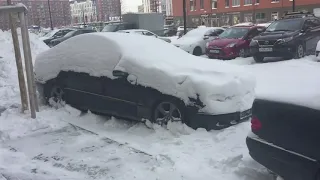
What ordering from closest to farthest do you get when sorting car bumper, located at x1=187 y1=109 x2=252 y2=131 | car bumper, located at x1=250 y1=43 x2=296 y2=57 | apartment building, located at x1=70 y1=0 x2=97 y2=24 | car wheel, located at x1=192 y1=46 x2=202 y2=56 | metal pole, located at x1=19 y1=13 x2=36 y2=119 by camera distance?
car bumper, located at x1=187 y1=109 x2=252 y2=131, metal pole, located at x1=19 y1=13 x2=36 y2=119, car bumper, located at x1=250 y1=43 x2=296 y2=57, car wheel, located at x1=192 y1=46 x2=202 y2=56, apartment building, located at x1=70 y1=0 x2=97 y2=24

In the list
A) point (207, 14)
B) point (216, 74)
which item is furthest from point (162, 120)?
point (207, 14)

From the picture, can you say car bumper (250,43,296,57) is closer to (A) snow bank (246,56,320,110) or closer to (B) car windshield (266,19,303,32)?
(A) snow bank (246,56,320,110)

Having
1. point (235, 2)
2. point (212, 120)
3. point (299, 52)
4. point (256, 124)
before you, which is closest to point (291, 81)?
point (299, 52)

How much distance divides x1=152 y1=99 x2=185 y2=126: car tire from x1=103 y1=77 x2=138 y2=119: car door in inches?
14.8

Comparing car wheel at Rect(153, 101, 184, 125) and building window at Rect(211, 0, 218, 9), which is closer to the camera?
car wheel at Rect(153, 101, 184, 125)

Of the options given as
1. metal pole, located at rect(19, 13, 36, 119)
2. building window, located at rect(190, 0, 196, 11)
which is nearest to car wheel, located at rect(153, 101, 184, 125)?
metal pole, located at rect(19, 13, 36, 119)

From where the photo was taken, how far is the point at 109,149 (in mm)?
4973

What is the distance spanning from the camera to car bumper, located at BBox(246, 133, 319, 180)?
9.81 ft

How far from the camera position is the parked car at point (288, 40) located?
12.6m

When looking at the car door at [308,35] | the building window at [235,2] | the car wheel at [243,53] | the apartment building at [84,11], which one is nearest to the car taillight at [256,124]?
the car door at [308,35]

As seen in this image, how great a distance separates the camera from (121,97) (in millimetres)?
5793

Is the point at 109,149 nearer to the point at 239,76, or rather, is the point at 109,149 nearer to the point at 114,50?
the point at 114,50

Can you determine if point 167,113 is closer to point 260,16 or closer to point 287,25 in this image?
point 287,25

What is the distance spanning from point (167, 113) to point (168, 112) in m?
0.02
